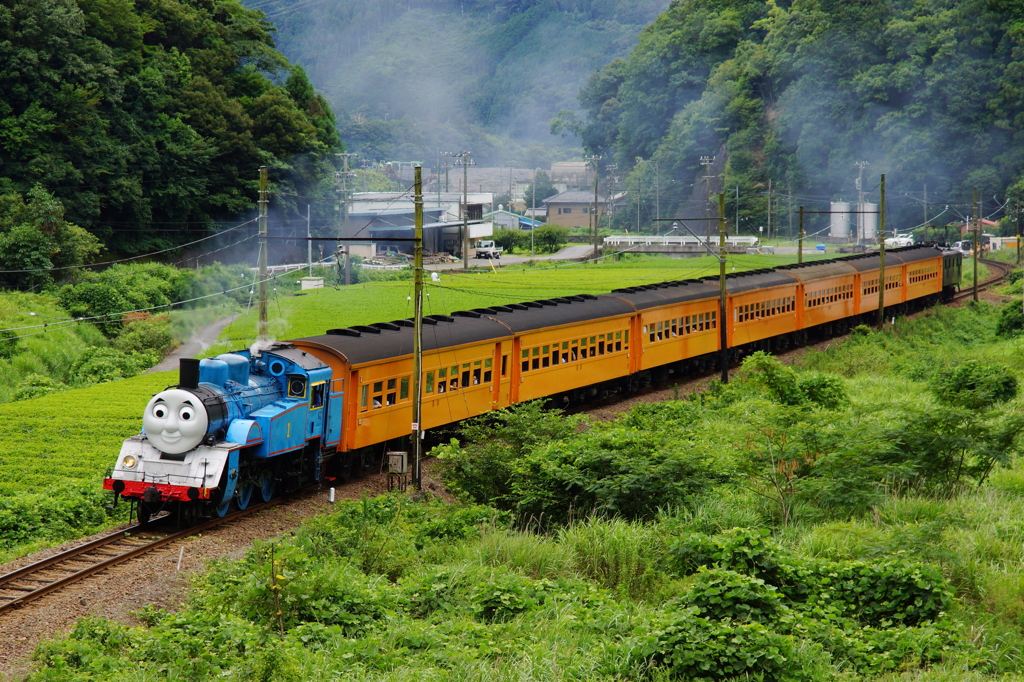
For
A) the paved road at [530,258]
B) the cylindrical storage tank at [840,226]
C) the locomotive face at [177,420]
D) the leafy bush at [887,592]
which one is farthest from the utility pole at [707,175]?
the leafy bush at [887,592]

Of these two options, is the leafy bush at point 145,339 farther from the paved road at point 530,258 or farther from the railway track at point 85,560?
the paved road at point 530,258

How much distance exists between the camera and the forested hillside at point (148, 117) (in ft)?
154

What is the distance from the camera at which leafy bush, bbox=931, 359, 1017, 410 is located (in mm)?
14133

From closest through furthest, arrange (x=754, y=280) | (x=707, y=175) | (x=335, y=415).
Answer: (x=335, y=415)
(x=754, y=280)
(x=707, y=175)

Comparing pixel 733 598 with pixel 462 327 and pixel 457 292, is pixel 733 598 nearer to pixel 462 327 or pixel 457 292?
pixel 462 327

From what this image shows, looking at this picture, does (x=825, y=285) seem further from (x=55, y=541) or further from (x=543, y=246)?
(x=543, y=246)

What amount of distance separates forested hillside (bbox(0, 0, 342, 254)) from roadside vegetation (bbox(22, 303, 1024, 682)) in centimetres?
3285

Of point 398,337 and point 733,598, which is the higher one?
point 398,337

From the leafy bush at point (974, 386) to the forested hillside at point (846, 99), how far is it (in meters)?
71.8

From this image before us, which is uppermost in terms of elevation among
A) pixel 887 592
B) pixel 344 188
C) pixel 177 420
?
pixel 344 188

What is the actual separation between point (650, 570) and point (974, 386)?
6653 millimetres

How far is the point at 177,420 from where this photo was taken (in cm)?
1382

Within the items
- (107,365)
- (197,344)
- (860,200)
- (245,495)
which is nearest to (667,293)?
(245,495)

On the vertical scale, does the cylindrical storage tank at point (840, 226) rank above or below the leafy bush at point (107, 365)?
above
